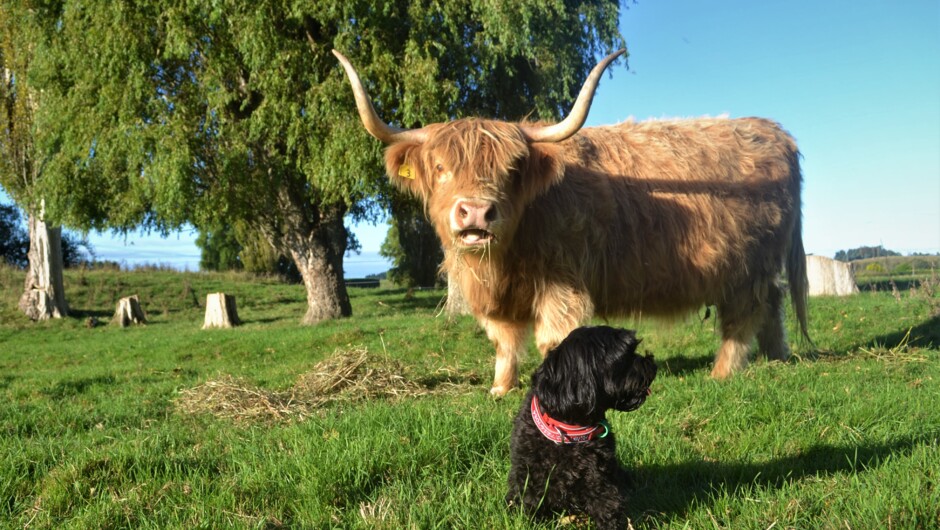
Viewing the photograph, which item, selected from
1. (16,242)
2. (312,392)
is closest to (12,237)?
(16,242)

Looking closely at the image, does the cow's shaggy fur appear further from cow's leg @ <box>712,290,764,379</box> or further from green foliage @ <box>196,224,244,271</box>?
green foliage @ <box>196,224,244,271</box>

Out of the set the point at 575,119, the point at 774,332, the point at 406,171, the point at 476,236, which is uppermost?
the point at 575,119

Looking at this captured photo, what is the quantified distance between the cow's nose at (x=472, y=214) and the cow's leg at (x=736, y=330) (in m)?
2.87

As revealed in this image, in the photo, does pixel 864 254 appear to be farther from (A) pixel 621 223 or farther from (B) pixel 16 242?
(B) pixel 16 242

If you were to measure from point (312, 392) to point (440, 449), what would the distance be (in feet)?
9.47

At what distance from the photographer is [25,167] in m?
18.8

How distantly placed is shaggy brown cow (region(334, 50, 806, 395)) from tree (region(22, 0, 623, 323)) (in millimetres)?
7168

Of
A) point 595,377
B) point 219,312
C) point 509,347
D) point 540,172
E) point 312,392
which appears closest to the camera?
point 595,377

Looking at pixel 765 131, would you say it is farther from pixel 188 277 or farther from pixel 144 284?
pixel 188 277

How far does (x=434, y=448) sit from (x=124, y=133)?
1217cm

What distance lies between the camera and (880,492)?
109 inches

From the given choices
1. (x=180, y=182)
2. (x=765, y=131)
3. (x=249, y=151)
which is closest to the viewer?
(x=765, y=131)

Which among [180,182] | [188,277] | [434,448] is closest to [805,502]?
[434,448]

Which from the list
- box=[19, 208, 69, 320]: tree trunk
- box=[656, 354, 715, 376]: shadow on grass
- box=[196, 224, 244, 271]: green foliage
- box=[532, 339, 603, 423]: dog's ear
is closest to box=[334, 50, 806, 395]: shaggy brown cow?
box=[656, 354, 715, 376]: shadow on grass
